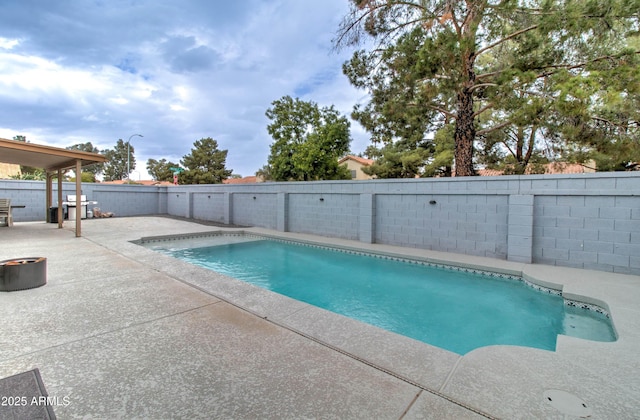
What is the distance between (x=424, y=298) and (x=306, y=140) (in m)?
18.1

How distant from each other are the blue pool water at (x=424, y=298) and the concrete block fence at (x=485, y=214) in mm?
1198

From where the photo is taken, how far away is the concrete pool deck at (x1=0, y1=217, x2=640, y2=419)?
180 cm

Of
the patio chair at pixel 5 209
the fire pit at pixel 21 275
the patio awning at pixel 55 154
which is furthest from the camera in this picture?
the patio chair at pixel 5 209

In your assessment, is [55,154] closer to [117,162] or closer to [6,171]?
[6,171]

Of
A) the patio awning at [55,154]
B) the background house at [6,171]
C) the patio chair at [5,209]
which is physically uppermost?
the background house at [6,171]

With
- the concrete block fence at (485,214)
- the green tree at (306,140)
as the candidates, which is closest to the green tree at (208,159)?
the green tree at (306,140)

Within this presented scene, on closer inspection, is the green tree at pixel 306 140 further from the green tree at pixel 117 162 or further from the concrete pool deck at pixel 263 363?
the green tree at pixel 117 162

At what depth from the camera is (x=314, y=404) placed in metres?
1.81

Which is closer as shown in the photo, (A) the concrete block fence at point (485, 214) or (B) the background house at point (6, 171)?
(A) the concrete block fence at point (485, 214)

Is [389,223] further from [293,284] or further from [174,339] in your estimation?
[174,339]

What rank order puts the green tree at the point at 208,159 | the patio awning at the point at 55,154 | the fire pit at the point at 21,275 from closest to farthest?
the fire pit at the point at 21,275
the patio awning at the point at 55,154
the green tree at the point at 208,159

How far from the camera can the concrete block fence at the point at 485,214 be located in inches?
221

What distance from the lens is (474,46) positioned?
738 cm

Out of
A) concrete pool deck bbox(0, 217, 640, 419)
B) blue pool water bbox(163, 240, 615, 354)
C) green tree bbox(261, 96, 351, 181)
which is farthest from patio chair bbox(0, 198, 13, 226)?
green tree bbox(261, 96, 351, 181)
